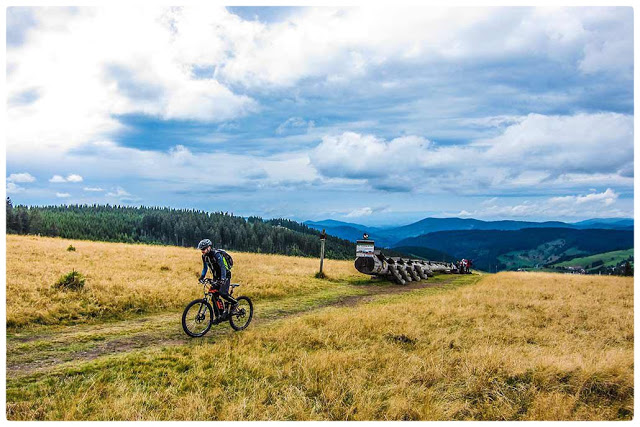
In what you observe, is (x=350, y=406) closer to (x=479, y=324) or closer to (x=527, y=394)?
(x=527, y=394)

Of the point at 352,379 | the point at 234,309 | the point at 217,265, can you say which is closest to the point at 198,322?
the point at 234,309

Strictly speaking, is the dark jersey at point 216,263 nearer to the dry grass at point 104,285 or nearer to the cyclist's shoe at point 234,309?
the cyclist's shoe at point 234,309

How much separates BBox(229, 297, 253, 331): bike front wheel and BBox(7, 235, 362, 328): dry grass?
178 inches

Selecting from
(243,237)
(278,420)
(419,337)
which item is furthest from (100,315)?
(243,237)

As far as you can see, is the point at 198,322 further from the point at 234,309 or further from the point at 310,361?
the point at 310,361

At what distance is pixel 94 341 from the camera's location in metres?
11.2

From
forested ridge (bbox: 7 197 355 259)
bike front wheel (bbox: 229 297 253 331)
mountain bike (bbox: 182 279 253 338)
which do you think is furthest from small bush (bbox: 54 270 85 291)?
forested ridge (bbox: 7 197 355 259)

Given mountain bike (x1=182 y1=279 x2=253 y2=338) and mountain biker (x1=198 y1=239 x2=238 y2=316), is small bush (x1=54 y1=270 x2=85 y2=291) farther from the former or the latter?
mountain biker (x1=198 y1=239 x2=238 y2=316)

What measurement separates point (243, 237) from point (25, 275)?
523 feet

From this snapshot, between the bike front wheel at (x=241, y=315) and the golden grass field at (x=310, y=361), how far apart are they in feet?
1.13

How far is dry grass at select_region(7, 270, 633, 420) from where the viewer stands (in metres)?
7.28

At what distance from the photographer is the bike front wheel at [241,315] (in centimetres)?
1283

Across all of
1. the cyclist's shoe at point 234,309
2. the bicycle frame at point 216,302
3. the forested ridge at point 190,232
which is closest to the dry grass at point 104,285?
the bicycle frame at point 216,302

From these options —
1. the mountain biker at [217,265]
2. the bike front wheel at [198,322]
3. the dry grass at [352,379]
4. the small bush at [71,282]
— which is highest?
the mountain biker at [217,265]
